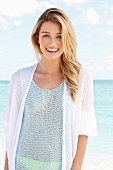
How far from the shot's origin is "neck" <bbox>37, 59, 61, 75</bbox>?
9.10 ft

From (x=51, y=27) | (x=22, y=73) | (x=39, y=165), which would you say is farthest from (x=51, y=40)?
(x=39, y=165)

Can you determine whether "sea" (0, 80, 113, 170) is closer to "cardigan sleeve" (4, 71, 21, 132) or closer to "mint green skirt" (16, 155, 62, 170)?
"cardigan sleeve" (4, 71, 21, 132)

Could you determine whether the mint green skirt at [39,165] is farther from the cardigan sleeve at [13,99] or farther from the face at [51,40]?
the face at [51,40]

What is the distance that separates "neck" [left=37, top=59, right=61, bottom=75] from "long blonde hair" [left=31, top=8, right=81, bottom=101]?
3 centimetres

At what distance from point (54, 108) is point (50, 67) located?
0.74 feet

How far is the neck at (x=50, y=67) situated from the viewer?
2774mm

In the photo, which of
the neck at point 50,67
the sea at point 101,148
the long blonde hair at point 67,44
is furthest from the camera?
the sea at point 101,148

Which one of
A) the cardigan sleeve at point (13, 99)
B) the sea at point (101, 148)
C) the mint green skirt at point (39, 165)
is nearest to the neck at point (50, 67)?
the cardigan sleeve at point (13, 99)

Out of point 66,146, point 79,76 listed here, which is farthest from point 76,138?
point 79,76

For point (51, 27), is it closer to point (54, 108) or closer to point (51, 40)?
point (51, 40)

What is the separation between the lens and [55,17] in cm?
265

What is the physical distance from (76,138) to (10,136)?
38 cm

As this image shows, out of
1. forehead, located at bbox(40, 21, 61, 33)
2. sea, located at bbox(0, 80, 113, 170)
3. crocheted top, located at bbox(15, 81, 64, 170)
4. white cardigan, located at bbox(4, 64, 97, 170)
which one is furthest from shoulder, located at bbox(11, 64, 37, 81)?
sea, located at bbox(0, 80, 113, 170)

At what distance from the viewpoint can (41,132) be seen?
2699 mm
